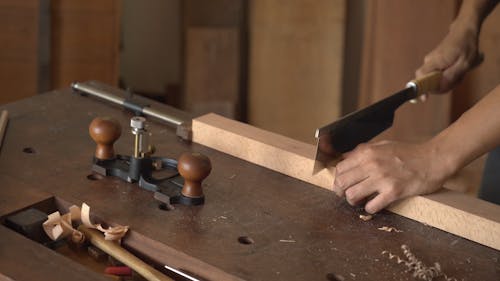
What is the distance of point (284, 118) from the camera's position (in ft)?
12.6

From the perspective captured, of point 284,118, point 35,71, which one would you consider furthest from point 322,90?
point 35,71

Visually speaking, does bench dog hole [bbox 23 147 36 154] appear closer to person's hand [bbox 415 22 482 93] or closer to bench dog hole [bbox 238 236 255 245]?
bench dog hole [bbox 238 236 255 245]

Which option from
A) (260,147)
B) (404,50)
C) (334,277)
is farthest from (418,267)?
(404,50)

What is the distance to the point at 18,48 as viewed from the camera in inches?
129

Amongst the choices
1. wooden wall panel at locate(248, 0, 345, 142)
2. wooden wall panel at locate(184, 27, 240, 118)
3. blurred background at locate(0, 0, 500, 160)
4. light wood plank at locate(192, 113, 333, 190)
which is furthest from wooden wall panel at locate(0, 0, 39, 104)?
light wood plank at locate(192, 113, 333, 190)

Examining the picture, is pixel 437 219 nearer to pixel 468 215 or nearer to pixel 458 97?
pixel 468 215

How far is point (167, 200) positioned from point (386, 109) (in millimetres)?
509

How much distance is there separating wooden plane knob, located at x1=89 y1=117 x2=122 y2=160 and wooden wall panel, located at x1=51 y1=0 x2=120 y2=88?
5.77 feet

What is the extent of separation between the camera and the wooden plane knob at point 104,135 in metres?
1.63

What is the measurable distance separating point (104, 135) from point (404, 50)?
194 centimetres

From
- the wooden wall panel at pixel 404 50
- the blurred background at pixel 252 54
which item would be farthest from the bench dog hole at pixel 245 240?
the wooden wall panel at pixel 404 50

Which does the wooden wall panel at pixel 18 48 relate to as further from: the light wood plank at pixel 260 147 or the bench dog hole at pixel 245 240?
the bench dog hole at pixel 245 240

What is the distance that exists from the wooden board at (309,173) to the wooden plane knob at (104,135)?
244 mm

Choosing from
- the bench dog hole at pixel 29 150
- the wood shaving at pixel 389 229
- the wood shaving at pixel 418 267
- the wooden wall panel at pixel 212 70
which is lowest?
the wooden wall panel at pixel 212 70
